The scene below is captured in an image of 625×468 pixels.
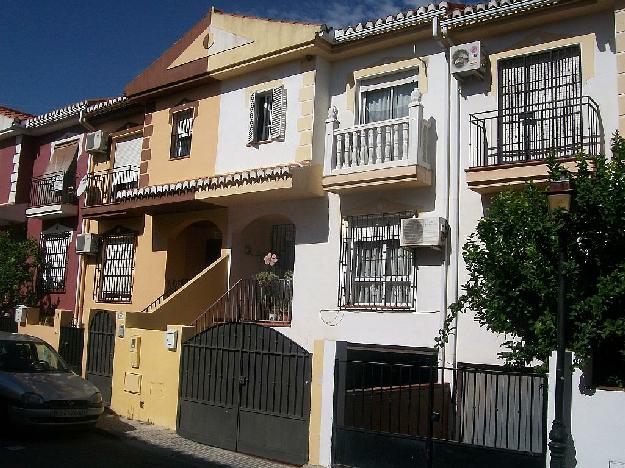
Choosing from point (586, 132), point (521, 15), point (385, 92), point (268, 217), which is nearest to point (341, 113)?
point (385, 92)

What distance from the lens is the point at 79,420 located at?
35.9 ft

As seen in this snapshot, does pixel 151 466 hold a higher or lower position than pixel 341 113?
lower

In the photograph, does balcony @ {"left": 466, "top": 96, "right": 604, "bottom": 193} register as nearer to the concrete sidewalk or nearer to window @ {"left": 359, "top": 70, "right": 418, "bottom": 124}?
window @ {"left": 359, "top": 70, "right": 418, "bottom": 124}

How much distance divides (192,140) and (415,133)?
239 inches

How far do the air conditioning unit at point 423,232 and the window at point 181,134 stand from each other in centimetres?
653

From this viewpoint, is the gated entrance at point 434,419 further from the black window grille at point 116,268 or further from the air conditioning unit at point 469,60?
the black window grille at point 116,268

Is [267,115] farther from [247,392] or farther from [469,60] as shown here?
[247,392]

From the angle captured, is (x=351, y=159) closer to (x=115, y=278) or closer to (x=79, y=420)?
(x=79, y=420)

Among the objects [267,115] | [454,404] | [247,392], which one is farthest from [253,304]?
[454,404]

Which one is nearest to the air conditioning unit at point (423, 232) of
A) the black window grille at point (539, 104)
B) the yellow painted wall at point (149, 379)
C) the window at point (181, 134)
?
the black window grille at point (539, 104)

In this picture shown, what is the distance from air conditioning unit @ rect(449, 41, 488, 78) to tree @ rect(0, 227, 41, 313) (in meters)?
14.0

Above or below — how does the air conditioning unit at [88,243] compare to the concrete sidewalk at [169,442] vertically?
above

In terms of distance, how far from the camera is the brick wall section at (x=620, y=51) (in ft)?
32.4

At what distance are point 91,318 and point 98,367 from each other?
3.55ft
